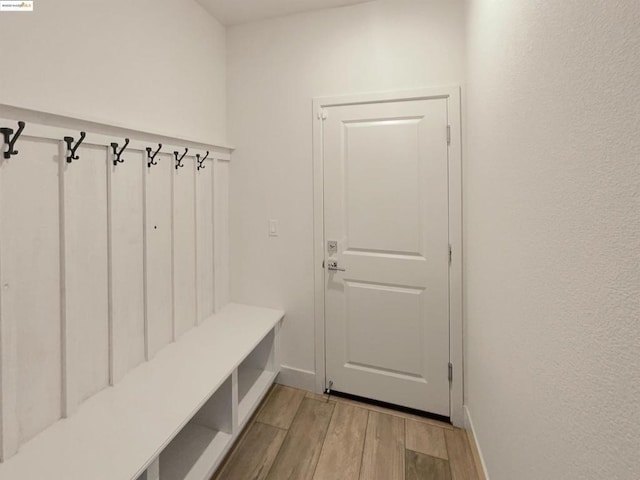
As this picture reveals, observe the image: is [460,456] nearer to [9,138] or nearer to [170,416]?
[170,416]

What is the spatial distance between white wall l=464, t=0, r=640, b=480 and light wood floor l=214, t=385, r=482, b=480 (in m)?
0.44

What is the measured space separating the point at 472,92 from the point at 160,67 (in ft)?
5.84

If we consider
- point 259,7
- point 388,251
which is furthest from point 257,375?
point 259,7

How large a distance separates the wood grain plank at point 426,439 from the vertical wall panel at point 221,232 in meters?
1.56

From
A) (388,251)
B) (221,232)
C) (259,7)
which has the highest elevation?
(259,7)

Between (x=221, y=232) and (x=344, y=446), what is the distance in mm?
1651

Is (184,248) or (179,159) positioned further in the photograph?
(184,248)

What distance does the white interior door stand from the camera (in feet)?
6.51

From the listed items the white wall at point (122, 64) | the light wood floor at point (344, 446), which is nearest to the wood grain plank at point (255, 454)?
the light wood floor at point (344, 446)

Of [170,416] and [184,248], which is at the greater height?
[184,248]

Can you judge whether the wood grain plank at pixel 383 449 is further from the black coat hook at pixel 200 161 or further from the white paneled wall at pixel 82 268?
the black coat hook at pixel 200 161

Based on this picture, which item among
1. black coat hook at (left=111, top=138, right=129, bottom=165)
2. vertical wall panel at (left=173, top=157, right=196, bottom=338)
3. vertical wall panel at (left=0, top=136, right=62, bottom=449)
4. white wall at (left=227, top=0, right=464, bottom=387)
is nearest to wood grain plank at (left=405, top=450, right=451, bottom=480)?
white wall at (left=227, top=0, right=464, bottom=387)

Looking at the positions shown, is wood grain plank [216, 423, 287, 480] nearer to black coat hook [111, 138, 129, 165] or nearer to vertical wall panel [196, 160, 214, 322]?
vertical wall panel [196, 160, 214, 322]

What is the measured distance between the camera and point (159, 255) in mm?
1824
